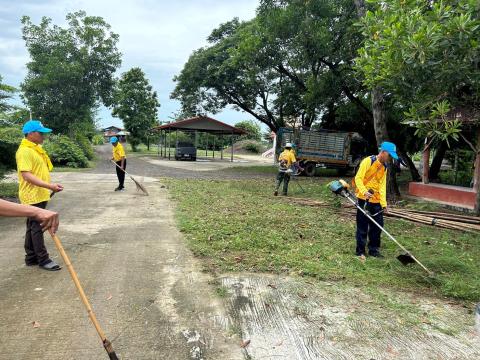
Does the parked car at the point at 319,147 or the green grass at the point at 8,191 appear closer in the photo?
the green grass at the point at 8,191

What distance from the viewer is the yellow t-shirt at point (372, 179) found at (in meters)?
6.12

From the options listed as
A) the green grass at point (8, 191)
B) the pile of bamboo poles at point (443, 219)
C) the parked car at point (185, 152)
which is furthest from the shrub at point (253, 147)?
the pile of bamboo poles at point (443, 219)

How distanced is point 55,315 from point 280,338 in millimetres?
2091

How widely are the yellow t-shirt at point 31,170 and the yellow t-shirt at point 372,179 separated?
4.32m

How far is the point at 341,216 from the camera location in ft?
31.6

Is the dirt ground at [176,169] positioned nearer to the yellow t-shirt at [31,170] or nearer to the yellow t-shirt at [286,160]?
the yellow t-shirt at [286,160]

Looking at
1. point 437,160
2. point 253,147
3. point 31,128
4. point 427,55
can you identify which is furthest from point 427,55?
point 253,147

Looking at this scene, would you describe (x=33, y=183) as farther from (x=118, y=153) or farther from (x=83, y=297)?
(x=118, y=153)

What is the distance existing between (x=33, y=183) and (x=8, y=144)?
5.38 meters

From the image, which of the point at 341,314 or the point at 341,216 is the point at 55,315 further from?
the point at 341,216

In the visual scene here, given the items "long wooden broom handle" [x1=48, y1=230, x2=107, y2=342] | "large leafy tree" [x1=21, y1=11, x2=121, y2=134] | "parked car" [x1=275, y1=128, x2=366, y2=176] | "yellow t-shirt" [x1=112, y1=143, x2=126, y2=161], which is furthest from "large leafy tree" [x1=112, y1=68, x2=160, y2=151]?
"long wooden broom handle" [x1=48, y1=230, x2=107, y2=342]

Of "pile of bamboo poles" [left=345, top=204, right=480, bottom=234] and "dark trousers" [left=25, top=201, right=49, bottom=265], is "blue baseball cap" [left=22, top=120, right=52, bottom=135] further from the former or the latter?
"pile of bamboo poles" [left=345, top=204, right=480, bottom=234]

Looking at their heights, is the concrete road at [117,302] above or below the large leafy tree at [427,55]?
below

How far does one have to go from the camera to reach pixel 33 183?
15.3 ft
